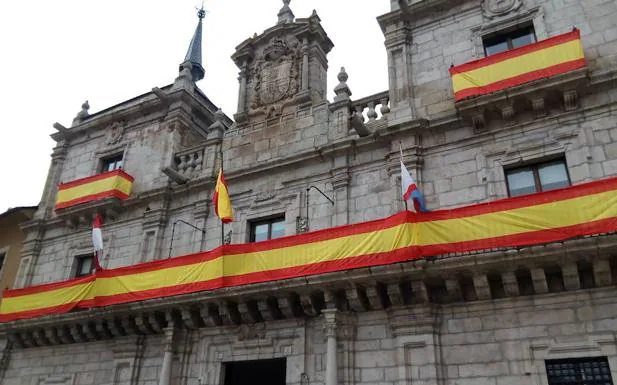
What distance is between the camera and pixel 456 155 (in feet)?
41.5

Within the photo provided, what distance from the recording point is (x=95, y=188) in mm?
17938

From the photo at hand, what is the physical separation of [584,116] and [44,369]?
16.5 m

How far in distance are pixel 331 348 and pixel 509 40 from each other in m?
9.15

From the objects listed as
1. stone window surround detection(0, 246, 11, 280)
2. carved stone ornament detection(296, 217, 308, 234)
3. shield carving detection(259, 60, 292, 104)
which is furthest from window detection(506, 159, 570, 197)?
stone window surround detection(0, 246, 11, 280)

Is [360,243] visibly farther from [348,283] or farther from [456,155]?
[456,155]

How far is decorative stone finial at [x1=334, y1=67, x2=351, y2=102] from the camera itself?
1520 cm

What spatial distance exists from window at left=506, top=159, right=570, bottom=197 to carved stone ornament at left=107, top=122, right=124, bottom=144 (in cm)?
1418

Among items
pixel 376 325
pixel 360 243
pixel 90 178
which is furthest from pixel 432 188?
pixel 90 178

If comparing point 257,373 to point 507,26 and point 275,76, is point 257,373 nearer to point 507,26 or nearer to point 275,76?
point 275,76

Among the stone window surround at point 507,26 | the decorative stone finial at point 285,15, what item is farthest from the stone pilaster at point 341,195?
the decorative stone finial at point 285,15

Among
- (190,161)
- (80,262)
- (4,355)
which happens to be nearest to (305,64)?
(190,161)

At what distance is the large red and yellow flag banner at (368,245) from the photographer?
31.4ft

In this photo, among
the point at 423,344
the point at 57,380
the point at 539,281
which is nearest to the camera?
the point at 539,281

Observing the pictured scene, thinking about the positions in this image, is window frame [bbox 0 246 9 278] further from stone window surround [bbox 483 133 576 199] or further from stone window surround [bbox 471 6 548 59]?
stone window surround [bbox 471 6 548 59]
